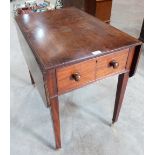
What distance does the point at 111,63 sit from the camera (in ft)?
3.29

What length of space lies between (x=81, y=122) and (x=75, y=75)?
2.35ft

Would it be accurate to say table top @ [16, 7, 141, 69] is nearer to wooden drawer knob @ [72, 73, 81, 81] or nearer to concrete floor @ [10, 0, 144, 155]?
wooden drawer knob @ [72, 73, 81, 81]

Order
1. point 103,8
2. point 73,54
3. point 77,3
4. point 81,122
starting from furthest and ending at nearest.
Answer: point 77,3 < point 103,8 < point 81,122 < point 73,54

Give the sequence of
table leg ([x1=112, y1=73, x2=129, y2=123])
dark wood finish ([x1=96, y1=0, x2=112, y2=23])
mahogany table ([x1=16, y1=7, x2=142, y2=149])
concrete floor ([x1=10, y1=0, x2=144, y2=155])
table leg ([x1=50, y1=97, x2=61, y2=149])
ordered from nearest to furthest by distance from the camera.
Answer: mahogany table ([x1=16, y1=7, x2=142, y2=149]) < table leg ([x1=50, y1=97, x2=61, y2=149]) < table leg ([x1=112, y1=73, x2=129, y2=123]) < concrete floor ([x1=10, y1=0, x2=144, y2=155]) < dark wood finish ([x1=96, y1=0, x2=112, y2=23])

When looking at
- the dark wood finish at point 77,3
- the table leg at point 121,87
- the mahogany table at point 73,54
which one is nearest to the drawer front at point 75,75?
the mahogany table at point 73,54

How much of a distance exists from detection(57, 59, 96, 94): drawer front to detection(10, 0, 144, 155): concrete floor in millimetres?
600

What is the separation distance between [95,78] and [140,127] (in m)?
0.74

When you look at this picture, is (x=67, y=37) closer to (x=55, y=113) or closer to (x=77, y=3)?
(x=55, y=113)

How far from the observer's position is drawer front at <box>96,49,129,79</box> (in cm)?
97

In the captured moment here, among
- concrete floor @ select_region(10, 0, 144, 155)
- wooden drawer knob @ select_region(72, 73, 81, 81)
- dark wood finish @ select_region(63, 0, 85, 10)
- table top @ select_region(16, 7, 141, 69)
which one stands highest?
table top @ select_region(16, 7, 141, 69)

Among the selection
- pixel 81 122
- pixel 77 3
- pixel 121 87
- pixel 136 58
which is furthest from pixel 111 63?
pixel 77 3

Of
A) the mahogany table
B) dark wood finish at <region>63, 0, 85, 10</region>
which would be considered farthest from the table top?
dark wood finish at <region>63, 0, 85, 10</region>
